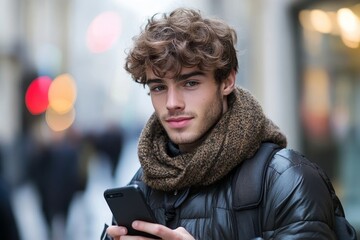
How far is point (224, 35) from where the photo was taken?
3051 millimetres

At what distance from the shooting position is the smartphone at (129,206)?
281cm

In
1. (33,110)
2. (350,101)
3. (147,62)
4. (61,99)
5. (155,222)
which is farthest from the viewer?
(61,99)

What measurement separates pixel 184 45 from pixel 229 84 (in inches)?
9.7

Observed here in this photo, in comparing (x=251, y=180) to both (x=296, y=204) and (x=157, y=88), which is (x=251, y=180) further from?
(x=157, y=88)

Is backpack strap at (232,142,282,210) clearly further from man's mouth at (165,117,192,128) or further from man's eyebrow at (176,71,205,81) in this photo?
man's eyebrow at (176,71,205,81)

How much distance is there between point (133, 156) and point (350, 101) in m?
5.79

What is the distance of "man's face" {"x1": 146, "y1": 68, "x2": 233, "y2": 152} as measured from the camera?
2.96 meters

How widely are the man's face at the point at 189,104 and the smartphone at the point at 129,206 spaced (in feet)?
0.94

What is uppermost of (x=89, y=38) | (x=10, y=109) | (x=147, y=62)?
(x=147, y=62)

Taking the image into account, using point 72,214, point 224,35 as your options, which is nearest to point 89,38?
point 72,214

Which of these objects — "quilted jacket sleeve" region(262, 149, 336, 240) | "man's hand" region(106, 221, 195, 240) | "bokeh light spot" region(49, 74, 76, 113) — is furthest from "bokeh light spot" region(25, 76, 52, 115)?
"quilted jacket sleeve" region(262, 149, 336, 240)

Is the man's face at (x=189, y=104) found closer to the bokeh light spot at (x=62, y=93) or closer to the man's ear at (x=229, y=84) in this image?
the man's ear at (x=229, y=84)

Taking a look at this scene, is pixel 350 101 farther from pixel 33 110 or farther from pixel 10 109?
pixel 10 109

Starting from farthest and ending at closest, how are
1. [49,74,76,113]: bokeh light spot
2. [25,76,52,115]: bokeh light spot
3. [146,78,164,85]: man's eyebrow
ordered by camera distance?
[49,74,76,113]: bokeh light spot < [25,76,52,115]: bokeh light spot < [146,78,164,85]: man's eyebrow
